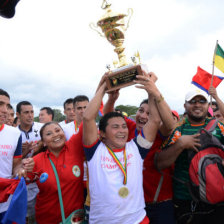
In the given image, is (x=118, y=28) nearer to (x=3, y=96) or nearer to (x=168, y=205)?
(x=3, y=96)

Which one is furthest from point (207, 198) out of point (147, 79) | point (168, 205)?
point (147, 79)

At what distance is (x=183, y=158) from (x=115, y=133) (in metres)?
0.96

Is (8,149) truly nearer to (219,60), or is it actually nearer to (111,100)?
(111,100)

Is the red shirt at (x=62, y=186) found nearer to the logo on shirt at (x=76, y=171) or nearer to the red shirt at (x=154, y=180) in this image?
the logo on shirt at (x=76, y=171)

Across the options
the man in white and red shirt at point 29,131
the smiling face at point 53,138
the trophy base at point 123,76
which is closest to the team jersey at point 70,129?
the man in white and red shirt at point 29,131

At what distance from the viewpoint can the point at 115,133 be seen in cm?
272

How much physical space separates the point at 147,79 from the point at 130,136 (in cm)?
91

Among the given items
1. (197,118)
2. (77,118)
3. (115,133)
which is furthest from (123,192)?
(77,118)

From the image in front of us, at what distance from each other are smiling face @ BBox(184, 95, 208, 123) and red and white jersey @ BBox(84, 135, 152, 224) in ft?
2.59

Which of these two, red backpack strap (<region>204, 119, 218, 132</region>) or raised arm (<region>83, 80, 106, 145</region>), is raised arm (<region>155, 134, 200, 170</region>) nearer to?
red backpack strap (<region>204, 119, 218, 132</region>)

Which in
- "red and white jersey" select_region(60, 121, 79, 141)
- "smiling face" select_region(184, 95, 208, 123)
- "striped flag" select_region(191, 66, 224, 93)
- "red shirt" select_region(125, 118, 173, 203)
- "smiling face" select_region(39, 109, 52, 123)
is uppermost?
"smiling face" select_region(39, 109, 52, 123)

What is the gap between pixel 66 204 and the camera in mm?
2764

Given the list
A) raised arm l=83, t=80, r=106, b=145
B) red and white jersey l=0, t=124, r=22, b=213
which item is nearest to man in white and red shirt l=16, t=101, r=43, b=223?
red and white jersey l=0, t=124, r=22, b=213

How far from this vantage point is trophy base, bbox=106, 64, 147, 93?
2.75 meters
